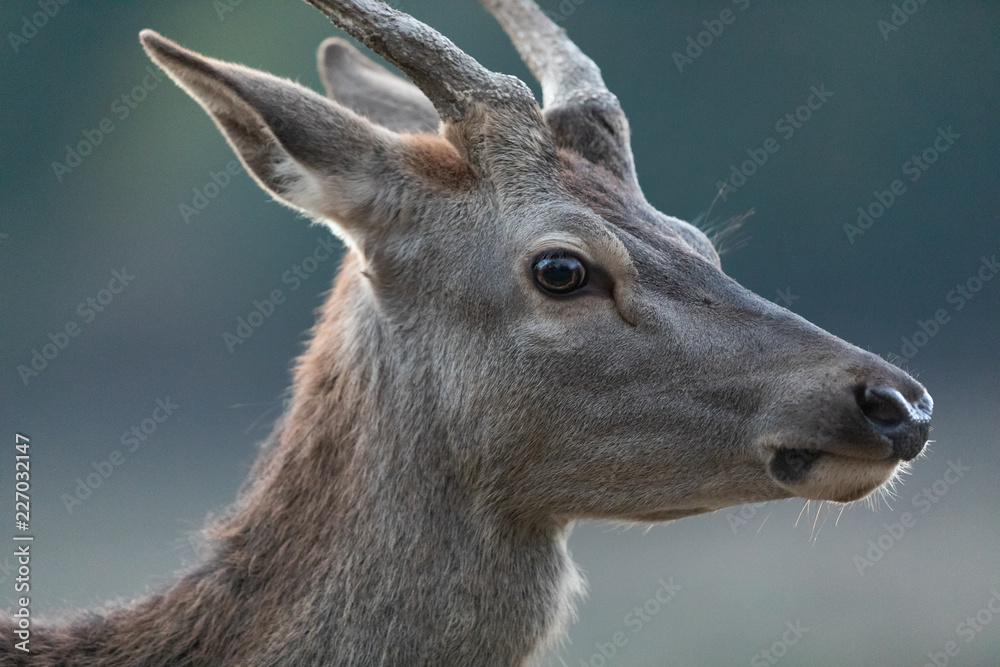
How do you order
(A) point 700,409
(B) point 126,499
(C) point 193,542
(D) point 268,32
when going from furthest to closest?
(D) point 268,32
(B) point 126,499
(C) point 193,542
(A) point 700,409

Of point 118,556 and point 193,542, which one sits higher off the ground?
point 193,542

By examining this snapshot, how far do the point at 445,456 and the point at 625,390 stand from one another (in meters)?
0.72

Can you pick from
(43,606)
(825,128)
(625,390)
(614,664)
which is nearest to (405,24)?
(625,390)

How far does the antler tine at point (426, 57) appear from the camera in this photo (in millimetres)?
3934

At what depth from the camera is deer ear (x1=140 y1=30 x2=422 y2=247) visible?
3.74 metres

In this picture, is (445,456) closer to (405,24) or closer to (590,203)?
(590,203)

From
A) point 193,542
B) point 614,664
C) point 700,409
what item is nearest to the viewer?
point 700,409

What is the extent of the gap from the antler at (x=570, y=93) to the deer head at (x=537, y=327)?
1.09 feet

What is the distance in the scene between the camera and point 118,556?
33.0 feet

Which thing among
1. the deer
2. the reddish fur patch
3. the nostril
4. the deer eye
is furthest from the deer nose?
the reddish fur patch

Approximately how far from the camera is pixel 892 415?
3.42 meters

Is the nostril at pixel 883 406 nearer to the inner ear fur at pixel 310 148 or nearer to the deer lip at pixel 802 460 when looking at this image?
the deer lip at pixel 802 460

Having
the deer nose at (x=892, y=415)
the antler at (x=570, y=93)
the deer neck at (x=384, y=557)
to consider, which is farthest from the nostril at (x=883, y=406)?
the antler at (x=570, y=93)

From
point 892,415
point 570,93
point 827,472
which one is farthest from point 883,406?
point 570,93
